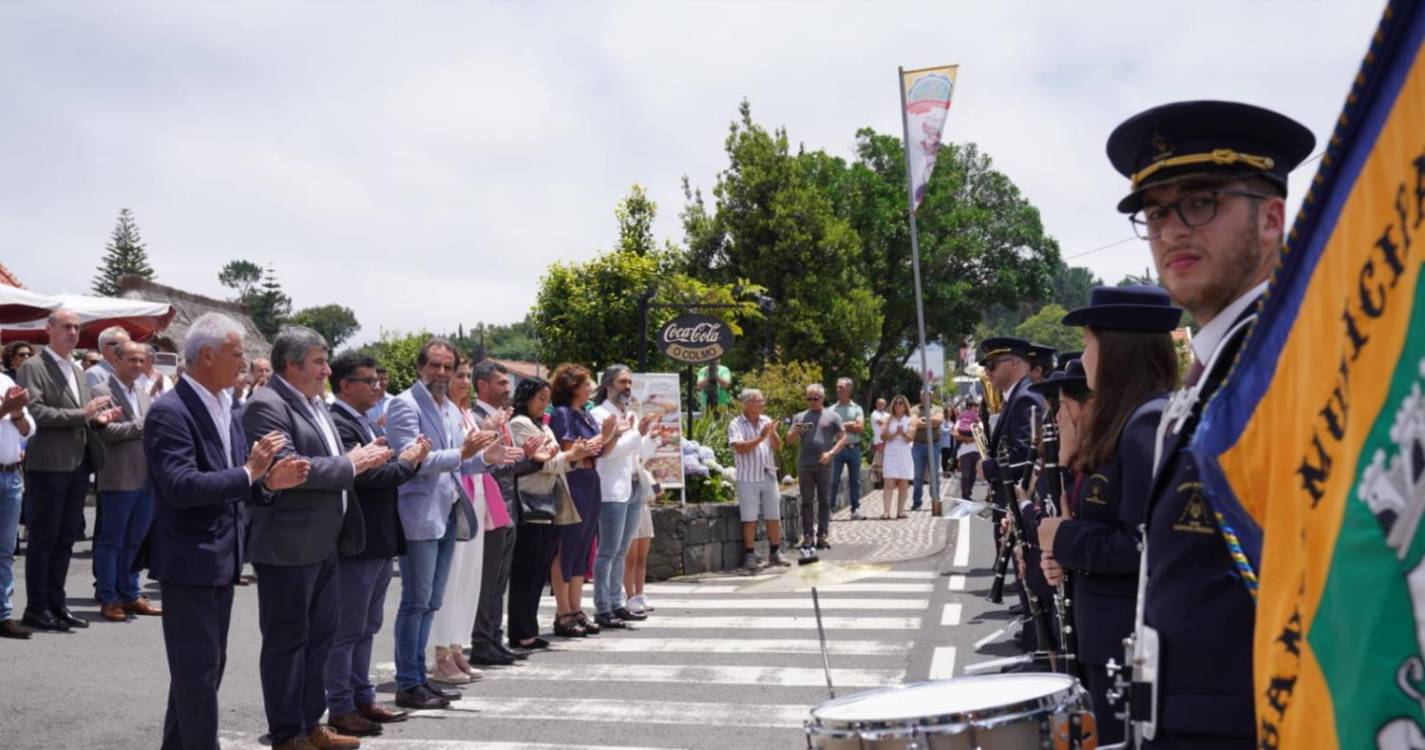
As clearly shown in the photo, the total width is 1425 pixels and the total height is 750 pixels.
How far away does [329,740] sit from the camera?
6613 millimetres

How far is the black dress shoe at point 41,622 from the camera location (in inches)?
359

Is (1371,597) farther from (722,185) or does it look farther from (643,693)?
(722,185)

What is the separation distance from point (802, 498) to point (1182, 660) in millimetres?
14169

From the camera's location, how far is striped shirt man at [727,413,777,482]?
48.0ft

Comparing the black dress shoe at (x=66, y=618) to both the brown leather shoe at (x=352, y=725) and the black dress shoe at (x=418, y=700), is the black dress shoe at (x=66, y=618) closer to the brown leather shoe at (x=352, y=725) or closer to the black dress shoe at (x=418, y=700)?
the black dress shoe at (x=418, y=700)

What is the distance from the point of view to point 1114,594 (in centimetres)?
346

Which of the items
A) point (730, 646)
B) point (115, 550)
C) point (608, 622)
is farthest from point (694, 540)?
point (115, 550)

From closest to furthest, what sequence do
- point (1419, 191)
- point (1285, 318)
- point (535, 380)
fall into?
point (1419, 191), point (1285, 318), point (535, 380)

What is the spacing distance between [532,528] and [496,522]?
88 cm

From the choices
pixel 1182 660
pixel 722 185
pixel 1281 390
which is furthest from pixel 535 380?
pixel 722 185

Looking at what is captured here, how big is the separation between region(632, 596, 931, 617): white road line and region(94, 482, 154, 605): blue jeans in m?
4.51

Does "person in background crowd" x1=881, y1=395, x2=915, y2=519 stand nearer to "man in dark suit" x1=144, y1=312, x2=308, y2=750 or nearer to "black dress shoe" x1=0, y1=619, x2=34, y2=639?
"black dress shoe" x1=0, y1=619, x2=34, y2=639

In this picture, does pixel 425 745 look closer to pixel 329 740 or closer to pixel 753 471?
pixel 329 740

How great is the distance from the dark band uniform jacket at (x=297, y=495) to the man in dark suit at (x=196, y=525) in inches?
9.9
